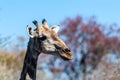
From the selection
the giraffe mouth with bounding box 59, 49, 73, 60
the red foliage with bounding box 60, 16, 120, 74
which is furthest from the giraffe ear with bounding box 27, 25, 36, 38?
the red foliage with bounding box 60, 16, 120, 74

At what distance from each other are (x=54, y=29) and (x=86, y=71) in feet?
133

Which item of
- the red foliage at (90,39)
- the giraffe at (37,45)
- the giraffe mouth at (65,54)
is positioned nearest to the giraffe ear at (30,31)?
the giraffe at (37,45)

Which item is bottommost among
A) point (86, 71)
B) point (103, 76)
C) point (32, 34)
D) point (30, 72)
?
point (30, 72)

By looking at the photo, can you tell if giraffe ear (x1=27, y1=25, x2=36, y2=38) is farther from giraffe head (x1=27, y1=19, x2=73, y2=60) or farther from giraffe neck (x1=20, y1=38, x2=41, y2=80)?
giraffe neck (x1=20, y1=38, x2=41, y2=80)

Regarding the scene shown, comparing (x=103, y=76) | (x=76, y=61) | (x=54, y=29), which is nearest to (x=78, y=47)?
(x=76, y=61)

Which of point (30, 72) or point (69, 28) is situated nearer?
point (30, 72)

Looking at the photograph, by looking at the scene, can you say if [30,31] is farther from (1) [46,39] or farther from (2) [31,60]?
(2) [31,60]

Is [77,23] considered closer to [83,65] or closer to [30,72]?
[83,65]

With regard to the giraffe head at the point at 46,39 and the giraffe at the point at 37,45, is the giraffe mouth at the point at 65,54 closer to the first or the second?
the giraffe head at the point at 46,39

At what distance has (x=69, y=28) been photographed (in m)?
54.3

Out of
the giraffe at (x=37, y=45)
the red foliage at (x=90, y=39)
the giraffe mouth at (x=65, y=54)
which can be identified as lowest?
the giraffe mouth at (x=65, y=54)

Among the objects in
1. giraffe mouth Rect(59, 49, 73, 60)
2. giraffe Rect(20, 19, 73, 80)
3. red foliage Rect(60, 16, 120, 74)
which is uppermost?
red foliage Rect(60, 16, 120, 74)

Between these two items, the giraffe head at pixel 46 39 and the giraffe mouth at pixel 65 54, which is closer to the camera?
the giraffe mouth at pixel 65 54

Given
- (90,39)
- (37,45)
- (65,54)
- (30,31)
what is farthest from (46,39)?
(90,39)
